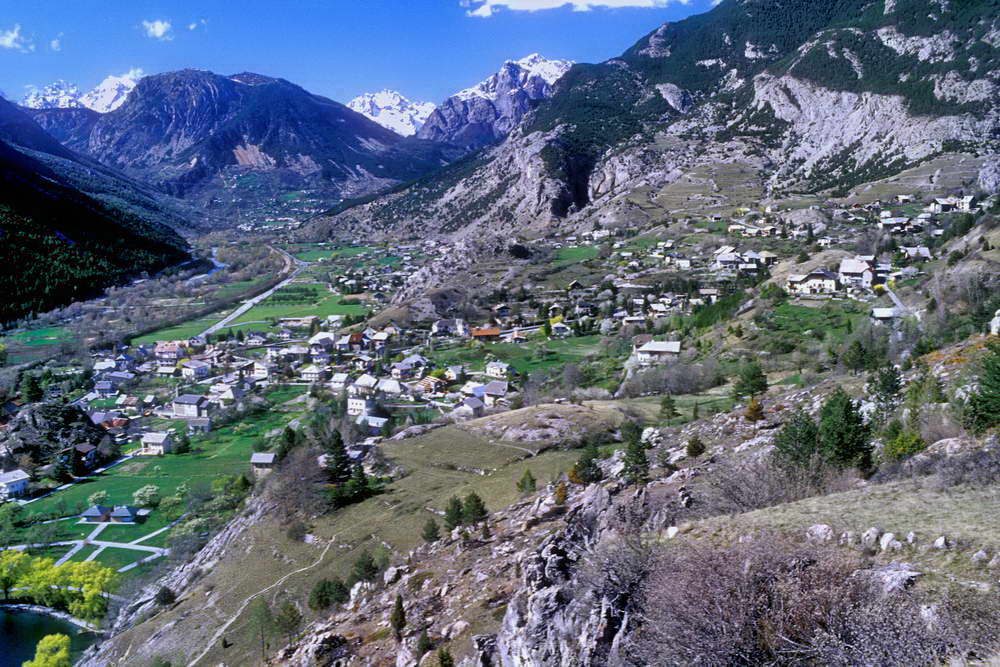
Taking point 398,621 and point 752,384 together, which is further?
point 752,384

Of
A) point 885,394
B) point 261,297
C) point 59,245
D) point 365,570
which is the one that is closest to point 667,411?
point 885,394

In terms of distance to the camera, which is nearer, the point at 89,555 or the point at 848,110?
the point at 89,555

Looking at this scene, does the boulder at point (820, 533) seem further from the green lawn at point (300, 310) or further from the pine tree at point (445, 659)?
the green lawn at point (300, 310)

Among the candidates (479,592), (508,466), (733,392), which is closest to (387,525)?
(508,466)

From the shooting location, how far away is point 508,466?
2992 centimetres

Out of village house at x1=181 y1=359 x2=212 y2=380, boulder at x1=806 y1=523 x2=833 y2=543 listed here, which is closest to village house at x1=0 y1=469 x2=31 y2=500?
village house at x1=181 y1=359 x2=212 y2=380

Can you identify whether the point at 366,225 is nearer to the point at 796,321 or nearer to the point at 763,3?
the point at 763,3

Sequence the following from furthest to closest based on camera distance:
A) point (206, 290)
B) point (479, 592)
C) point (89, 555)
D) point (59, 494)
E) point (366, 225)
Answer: point (366, 225)
point (206, 290)
point (59, 494)
point (89, 555)
point (479, 592)

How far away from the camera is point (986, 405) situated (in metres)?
14.3

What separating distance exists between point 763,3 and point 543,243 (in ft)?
356

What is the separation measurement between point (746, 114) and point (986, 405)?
140153 millimetres

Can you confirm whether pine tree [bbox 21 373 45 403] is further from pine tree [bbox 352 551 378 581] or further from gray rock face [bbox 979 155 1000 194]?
gray rock face [bbox 979 155 1000 194]

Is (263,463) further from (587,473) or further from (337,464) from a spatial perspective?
(587,473)

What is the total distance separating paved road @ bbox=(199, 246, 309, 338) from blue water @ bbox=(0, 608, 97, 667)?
5284 centimetres
